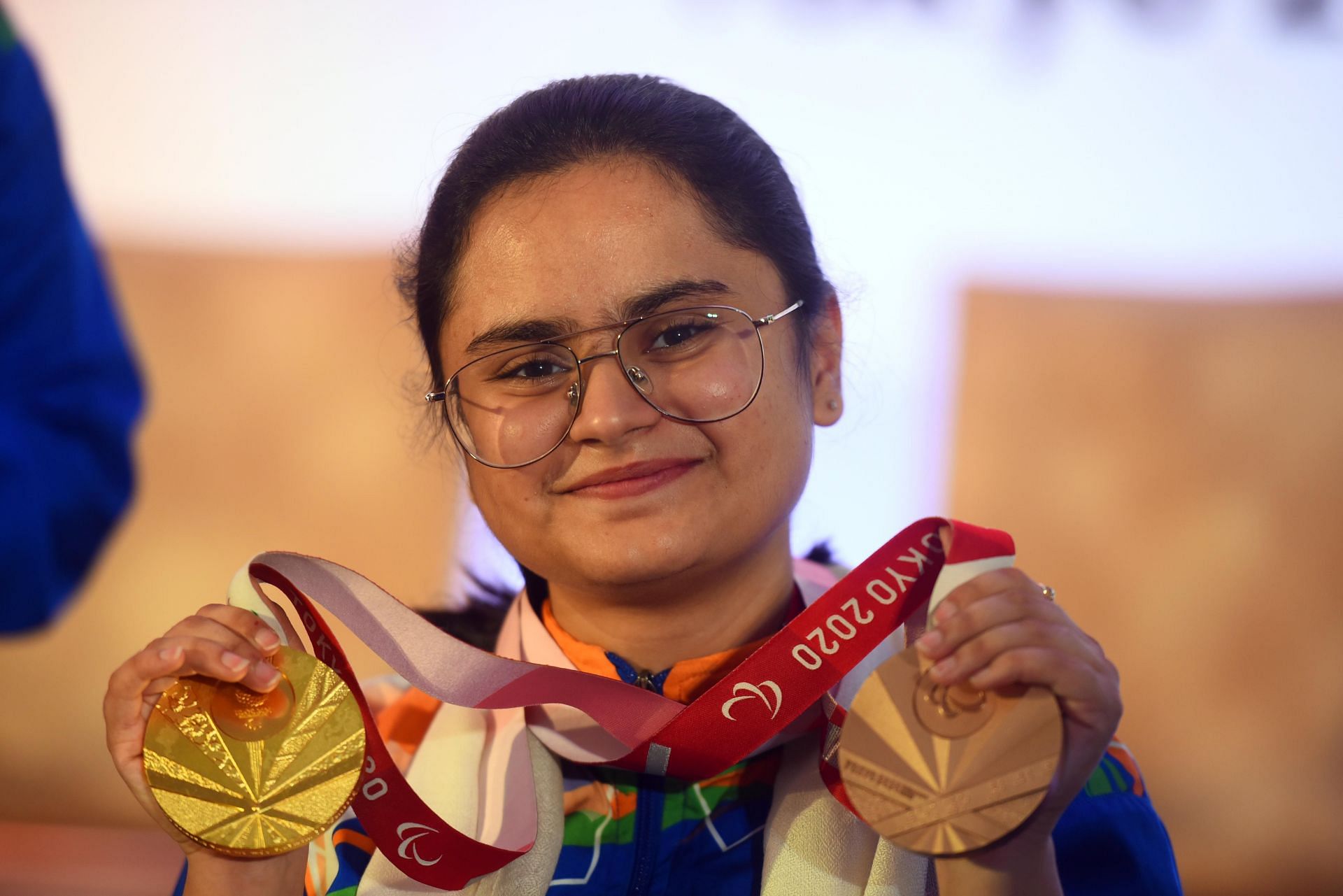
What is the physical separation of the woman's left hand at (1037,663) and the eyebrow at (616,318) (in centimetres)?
42

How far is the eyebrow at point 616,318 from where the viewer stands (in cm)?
116

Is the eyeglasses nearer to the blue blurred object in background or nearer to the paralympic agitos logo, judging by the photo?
the paralympic agitos logo

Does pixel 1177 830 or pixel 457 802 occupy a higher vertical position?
pixel 457 802

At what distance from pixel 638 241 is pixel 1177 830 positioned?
1.82 m

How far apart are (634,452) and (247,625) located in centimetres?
40

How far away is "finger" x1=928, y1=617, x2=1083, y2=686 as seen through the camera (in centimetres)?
92

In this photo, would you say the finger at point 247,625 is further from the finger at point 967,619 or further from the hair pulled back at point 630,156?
the finger at point 967,619

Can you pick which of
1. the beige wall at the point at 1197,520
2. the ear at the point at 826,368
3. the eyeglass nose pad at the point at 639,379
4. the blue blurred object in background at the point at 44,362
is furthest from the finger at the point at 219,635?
the beige wall at the point at 1197,520

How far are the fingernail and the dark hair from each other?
0.45 meters

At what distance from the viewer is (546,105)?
1341mm

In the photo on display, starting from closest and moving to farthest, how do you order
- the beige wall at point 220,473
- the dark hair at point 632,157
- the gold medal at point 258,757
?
the gold medal at point 258,757, the dark hair at point 632,157, the beige wall at point 220,473

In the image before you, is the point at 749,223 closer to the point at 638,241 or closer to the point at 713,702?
the point at 638,241

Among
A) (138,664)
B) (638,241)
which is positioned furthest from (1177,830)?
(138,664)

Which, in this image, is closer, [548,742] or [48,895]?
[548,742]
